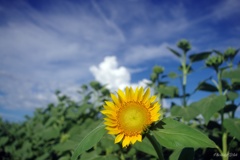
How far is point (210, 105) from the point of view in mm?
2184

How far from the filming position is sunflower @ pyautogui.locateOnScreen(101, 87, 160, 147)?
1.34 metres

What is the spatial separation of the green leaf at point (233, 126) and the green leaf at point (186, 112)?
0.33 metres

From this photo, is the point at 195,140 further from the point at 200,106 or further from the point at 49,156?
the point at 49,156

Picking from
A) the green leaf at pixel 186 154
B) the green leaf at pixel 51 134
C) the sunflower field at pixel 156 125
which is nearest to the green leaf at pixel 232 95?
the sunflower field at pixel 156 125

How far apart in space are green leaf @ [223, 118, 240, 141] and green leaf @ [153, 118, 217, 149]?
3.12ft

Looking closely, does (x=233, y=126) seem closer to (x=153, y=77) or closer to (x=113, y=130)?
(x=113, y=130)

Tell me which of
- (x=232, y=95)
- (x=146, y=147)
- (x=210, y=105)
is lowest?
(x=146, y=147)

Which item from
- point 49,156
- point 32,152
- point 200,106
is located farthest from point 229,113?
point 32,152

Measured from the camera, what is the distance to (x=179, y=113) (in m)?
2.70

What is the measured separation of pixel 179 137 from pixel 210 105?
1.05m

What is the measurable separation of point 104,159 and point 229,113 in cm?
176

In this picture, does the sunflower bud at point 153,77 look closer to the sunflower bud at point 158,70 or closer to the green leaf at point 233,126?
the sunflower bud at point 158,70

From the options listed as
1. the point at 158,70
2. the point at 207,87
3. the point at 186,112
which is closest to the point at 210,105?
the point at 186,112

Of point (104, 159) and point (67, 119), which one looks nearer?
point (104, 159)
